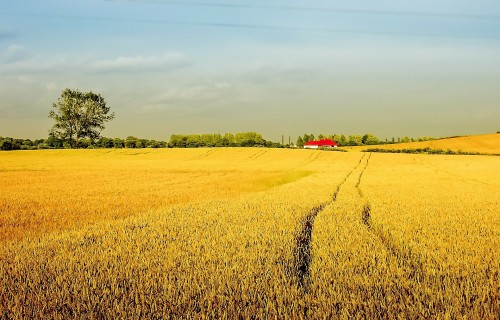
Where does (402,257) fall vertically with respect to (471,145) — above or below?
Answer: below

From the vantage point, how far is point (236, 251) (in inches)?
252

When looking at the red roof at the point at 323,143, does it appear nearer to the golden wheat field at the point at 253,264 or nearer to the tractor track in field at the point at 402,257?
the golden wheat field at the point at 253,264

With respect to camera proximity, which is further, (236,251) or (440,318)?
(236,251)

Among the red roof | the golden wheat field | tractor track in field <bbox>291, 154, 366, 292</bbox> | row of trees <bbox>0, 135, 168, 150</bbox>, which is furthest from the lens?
the red roof

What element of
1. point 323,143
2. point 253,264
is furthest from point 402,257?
point 323,143

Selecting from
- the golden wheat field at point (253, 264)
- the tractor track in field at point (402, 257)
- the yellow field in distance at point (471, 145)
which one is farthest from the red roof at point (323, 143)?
the tractor track in field at point (402, 257)

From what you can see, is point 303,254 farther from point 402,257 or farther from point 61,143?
point 61,143

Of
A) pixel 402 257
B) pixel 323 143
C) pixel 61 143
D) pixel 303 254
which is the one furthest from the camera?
pixel 323 143

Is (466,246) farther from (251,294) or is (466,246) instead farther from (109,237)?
(109,237)

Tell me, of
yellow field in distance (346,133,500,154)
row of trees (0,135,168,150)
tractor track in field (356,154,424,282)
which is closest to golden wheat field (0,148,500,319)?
tractor track in field (356,154,424,282)

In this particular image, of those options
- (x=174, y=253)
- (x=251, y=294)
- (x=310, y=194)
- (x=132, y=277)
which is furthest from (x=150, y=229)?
(x=310, y=194)

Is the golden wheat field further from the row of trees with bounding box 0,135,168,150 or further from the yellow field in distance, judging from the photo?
the yellow field in distance

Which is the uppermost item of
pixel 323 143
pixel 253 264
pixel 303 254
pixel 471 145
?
pixel 323 143

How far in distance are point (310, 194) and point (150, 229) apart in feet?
27.3
